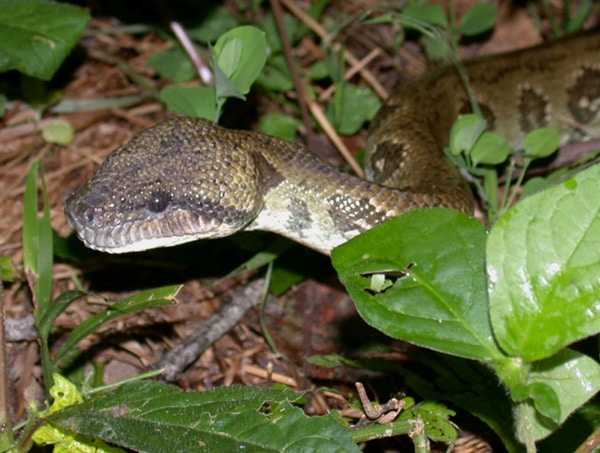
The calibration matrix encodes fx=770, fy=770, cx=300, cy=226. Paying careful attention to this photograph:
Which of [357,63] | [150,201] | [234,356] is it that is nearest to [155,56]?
[357,63]

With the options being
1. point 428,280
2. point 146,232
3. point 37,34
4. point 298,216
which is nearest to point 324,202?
point 298,216

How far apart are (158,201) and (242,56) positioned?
807 millimetres

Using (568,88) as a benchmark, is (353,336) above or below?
below

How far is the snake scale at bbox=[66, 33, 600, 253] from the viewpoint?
11.9ft

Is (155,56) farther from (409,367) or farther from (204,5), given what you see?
(409,367)

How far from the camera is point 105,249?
363cm

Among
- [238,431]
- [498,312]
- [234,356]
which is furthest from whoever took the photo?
[234,356]

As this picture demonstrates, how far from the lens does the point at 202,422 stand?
2.81 metres

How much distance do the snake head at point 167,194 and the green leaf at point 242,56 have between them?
32 cm

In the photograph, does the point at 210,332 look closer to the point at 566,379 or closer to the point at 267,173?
the point at 267,173

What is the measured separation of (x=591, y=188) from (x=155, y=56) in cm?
Answer: 372

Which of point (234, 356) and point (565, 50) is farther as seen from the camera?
point (565, 50)

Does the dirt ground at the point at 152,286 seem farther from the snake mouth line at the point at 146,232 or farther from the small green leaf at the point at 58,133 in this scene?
the snake mouth line at the point at 146,232

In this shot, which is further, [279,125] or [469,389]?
[279,125]
